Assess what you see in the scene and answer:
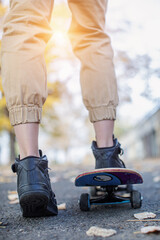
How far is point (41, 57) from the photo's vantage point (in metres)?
1.02

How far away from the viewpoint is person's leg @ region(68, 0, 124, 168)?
43.8 inches

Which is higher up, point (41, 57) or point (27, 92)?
point (41, 57)

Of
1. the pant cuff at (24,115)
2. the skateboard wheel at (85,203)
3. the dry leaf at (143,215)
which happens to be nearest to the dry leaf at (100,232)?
the dry leaf at (143,215)

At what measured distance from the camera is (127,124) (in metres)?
26.2

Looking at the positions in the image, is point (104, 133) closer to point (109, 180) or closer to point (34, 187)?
Result: point (109, 180)

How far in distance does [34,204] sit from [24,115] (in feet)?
1.02

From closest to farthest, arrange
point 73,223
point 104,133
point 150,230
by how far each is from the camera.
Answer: point 150,230 < point 73,223 < point 104,133

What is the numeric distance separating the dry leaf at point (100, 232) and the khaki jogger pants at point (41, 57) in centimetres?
42

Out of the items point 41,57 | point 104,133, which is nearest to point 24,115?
point 41,57

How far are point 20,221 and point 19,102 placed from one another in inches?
16.5

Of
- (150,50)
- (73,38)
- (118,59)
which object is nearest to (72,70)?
(118,59)

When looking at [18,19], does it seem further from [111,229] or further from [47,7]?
[111,229]

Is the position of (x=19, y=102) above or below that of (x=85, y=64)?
below

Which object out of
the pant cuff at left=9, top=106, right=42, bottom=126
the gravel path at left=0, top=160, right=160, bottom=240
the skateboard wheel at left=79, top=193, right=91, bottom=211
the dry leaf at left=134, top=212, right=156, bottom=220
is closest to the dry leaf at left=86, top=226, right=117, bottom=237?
the gravel path at left=0, top=160, right=160, bottom=240
